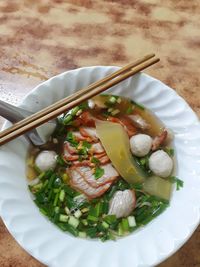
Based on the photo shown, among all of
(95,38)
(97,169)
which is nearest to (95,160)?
(97,169)

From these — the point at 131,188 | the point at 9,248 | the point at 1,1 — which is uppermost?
the point at 1,1

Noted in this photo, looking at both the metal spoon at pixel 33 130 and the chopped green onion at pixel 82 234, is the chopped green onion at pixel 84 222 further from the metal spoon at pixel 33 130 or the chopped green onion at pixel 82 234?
the metal spoon at pixel 33 130

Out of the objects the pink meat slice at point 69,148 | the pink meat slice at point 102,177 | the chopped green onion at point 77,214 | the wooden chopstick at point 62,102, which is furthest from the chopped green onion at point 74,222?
the wooden chopstick at point 62,102

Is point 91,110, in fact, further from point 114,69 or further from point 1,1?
point 1,1

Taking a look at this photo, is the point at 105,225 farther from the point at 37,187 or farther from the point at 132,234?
the point at 37,187

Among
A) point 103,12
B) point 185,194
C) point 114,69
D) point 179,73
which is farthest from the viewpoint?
point 103,12

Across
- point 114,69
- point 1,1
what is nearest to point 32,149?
point 114,69
